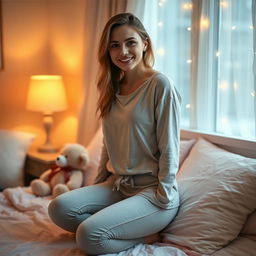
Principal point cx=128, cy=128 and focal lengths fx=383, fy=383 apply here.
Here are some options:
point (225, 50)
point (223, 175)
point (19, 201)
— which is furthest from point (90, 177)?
point (225, 50)

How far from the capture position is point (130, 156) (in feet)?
5.87

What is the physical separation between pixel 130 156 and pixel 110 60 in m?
0.51

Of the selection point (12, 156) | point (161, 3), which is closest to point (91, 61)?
point (161, 3)

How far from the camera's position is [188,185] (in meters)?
1.87

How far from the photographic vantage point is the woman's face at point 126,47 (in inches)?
70.9

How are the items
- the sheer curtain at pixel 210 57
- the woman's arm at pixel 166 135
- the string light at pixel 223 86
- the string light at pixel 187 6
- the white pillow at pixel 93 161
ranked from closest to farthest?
the woman's arm at pixel 166 135 < the sheer curtain at pixel 210 57 < the string light at pixel 223 86 < the string light at pixel 187 6 < the white pillow at pixel 93 161

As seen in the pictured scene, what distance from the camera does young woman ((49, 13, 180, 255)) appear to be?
5.33 ft

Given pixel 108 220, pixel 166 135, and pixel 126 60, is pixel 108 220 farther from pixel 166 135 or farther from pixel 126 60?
pixel 126 60

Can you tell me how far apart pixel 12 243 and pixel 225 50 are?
1.51 metres

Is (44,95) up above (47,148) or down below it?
above

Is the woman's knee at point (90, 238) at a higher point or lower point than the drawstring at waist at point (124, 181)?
lower

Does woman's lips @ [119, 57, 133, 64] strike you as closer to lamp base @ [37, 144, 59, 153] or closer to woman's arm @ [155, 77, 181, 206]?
woman's arm @ [155, 77, 181, 206]

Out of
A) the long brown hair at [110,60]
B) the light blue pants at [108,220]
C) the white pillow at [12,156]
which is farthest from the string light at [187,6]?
the white pillow at [12,156]

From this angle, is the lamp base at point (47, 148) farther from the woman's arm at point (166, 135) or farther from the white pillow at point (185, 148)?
the woman's arm at point (166, 135)
